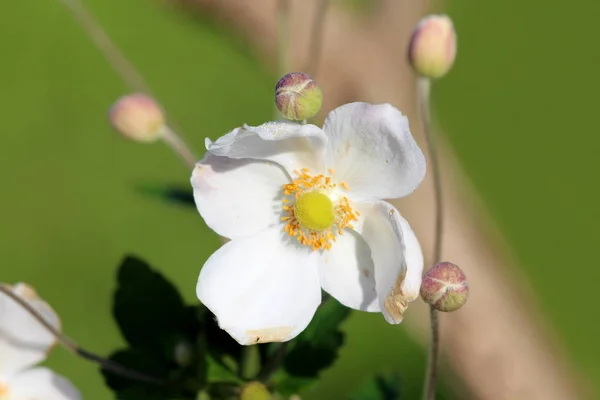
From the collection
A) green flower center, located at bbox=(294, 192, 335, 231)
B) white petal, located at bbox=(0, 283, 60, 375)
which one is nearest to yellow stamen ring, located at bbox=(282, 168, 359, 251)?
green flower center, located at bbox=(294, 192, 335, 231)

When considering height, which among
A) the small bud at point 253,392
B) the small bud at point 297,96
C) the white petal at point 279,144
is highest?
the small bud at point 297,96

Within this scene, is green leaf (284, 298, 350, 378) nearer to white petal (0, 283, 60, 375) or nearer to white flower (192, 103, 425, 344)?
white flower (192, 103, 425, 344)

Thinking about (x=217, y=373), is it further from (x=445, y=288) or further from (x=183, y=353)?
(x=445, y=288)

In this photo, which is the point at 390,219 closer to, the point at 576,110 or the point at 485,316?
the point at 485,316

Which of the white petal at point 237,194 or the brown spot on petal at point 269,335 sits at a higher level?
the white petal at point 237,194

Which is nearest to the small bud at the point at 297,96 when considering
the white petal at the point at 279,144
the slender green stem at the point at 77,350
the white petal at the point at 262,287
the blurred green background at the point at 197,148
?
the white petal at the point at 279,144

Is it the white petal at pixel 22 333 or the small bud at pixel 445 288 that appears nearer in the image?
the small bud at pixel 445 288

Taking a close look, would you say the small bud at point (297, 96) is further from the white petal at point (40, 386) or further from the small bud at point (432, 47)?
the white petal at point (40, 386)

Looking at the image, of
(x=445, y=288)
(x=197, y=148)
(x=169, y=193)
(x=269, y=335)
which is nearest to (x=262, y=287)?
(x=269, y=335)
